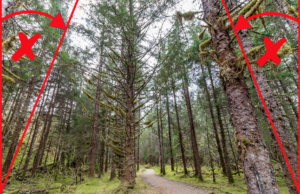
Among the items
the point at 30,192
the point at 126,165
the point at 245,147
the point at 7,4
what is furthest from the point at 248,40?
the point at 30,192

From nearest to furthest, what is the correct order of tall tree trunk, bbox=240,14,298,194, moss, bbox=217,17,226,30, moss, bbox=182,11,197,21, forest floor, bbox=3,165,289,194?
moss, bbox=217,17,226,30 < moss, bbox=182,11,197,21 < tall tree trunk, bbox=240,14,298,194 < forest floor, bbox=3,165,289,194

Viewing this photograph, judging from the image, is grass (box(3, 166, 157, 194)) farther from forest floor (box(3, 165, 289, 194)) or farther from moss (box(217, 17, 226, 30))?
moss (box(217, 17, 226, 30))

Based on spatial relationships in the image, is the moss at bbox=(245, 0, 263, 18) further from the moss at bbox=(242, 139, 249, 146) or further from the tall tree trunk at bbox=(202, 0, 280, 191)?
the moss at bbox=(242, 139, 249, 146)

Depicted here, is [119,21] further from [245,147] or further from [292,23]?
[292,23]

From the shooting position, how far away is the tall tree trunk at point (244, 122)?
2.29 metres

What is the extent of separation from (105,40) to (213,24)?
479 centimetres

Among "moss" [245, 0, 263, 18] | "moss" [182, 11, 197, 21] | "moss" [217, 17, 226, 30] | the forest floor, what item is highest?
"moss" [182, 11, 197, 21]

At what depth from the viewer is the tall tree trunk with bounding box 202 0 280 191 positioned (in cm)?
229

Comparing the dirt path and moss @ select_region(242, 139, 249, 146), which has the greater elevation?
moss @ select_region(242, 139, 249, 146)

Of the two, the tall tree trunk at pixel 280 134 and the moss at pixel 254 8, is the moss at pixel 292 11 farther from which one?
the moss at pixel 254 8

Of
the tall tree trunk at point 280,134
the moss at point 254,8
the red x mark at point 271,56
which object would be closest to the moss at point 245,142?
the red x mark at point 271,56

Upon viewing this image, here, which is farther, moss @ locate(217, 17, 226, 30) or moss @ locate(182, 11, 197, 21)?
moss @ locate(182, 11, 197, 21)

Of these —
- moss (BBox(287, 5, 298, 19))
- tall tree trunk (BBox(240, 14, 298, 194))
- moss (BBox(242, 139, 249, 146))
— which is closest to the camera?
moss (BBox(242, 139, 249, 146))

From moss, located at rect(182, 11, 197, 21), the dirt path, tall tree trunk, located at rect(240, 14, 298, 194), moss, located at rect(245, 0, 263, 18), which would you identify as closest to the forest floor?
the dirt path
